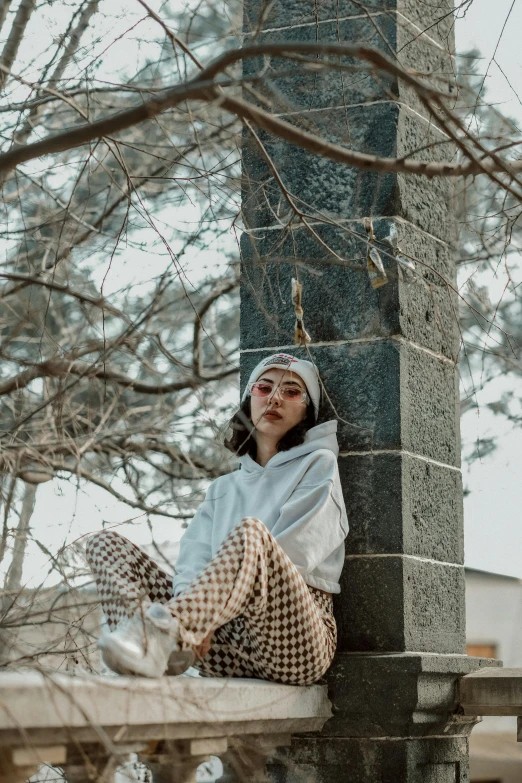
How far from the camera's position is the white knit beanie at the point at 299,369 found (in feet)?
13.3

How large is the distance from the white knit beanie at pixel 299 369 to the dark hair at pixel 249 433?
4 centimetres

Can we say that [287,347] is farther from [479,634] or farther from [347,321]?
[479,634]

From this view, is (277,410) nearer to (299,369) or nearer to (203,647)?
(299,369)

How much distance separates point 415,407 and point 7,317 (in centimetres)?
378

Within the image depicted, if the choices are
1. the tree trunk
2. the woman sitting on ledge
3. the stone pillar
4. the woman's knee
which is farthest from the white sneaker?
the tree trunk

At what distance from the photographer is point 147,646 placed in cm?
303

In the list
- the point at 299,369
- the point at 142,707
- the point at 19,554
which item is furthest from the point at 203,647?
the point at 19,554

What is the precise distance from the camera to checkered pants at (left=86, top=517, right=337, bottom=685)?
3.29 m

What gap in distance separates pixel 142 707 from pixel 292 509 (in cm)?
109

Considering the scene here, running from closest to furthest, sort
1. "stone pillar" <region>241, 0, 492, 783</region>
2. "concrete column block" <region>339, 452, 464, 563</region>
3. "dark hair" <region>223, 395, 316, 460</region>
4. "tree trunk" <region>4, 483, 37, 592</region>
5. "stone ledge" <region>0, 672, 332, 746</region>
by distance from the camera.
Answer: "stone ledge" <region>0, 672, 332, 746</region> < "stone pillar" <region>241, 0, 492, 783</region> < "concrete column block" <region>339, 452, 464, 563</region> < "dark hair" <region>223, 395, 316, 460</region> < "tree trunk" <region>4, 483, 37, 592</region>

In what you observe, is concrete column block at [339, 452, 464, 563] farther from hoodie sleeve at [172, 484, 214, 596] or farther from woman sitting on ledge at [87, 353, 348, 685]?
hoodie sleeve at [172, 484, 214, 596]

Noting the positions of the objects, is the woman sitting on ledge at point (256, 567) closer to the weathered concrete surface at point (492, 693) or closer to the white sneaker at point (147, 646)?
the white sneaker at point (147, 646)

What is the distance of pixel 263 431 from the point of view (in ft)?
13.4

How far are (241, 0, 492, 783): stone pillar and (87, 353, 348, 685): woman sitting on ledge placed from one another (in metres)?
0.15
